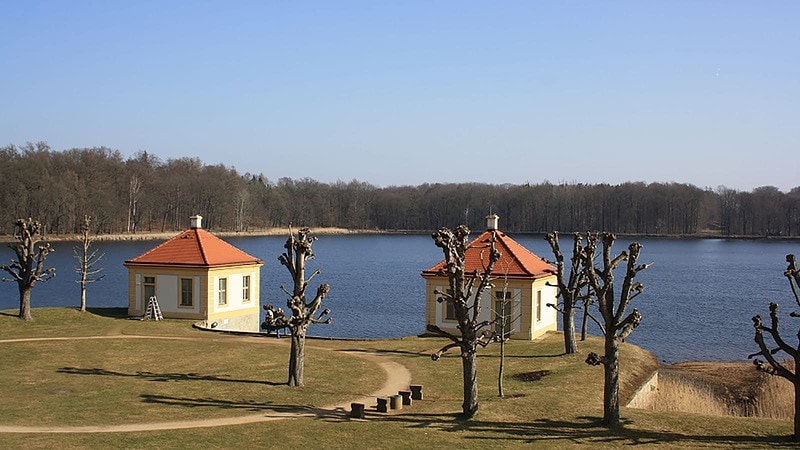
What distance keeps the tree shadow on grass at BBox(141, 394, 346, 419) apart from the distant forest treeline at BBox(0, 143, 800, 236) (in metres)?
99.4

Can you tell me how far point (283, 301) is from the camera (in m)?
60.4

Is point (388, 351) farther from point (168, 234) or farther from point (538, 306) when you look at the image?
point (168, 234)

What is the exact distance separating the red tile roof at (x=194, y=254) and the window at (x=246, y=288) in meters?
0.92

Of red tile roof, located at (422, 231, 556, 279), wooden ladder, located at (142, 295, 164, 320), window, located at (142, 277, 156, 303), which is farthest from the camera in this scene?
window, located at (142, 277, 156, 303)

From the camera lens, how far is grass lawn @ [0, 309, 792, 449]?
19406mm

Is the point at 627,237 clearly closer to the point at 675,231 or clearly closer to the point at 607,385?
the point at 675,231

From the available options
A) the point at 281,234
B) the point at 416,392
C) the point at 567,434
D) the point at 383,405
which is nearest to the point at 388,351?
the point at 416,392

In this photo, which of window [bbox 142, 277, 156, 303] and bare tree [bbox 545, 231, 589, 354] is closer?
bare tree [bbox 545, 231, 589, 354]

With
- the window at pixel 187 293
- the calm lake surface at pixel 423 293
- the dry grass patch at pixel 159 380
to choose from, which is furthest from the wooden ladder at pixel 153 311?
the calm lake surface at pixel 423 293

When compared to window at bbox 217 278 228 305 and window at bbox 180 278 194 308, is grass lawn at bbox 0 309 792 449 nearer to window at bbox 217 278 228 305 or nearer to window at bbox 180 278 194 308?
window at bbox 180 278 194 308

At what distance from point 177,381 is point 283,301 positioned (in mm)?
34468

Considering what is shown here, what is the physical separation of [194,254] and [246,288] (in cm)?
373

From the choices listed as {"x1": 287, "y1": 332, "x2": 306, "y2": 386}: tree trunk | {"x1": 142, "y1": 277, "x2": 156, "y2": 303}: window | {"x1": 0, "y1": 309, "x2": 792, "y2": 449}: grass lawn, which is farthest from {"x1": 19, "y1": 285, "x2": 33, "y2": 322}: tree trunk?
{"x1": 287, "y1": 332, "x2": 306, "y2": 386}: tree trunk

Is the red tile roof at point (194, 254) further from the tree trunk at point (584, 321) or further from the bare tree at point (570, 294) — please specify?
the tree trunk at point (584, 321)
